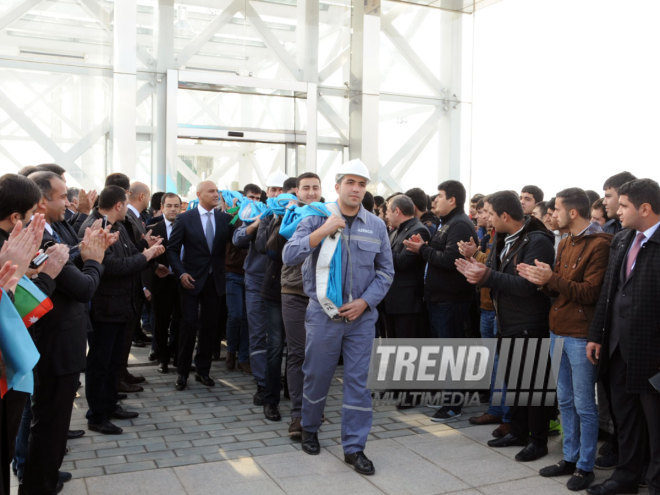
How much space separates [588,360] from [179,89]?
8.39 meters

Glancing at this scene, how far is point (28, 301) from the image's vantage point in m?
3.05

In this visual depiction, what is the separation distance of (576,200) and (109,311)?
3758mm

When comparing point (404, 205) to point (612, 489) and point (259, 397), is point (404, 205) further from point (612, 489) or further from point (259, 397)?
point (612, 489)

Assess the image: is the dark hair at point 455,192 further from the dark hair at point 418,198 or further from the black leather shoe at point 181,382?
the black leather shoe at point 181,382

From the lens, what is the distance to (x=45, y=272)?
341 cm

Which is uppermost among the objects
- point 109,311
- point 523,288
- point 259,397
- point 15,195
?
point 15,195

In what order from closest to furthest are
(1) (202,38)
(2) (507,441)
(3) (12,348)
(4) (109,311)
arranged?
1. (3) (12,348)
2. (2) (507,441)
3. (4) (109,311)
4. (1) (202,38)

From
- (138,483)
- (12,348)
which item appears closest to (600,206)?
(138,483)


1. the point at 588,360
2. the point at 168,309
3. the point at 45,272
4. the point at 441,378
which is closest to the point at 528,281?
the point at 588,360

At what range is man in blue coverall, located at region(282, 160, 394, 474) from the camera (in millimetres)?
4637

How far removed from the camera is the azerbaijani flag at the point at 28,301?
3.04 m

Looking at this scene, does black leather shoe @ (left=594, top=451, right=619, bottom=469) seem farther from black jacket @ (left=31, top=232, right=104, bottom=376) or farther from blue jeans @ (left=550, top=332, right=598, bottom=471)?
black jacket @ (left=31, top=232, right=104, bottom=376)

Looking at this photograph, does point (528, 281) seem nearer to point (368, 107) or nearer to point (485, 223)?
point (485, 223)

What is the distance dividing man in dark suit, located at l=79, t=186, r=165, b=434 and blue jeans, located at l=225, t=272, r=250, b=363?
207 cm
